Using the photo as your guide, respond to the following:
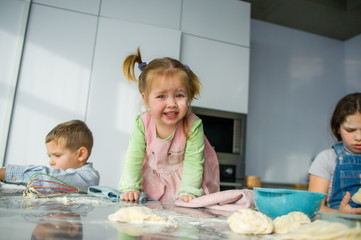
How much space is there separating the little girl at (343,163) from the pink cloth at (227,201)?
0.60m

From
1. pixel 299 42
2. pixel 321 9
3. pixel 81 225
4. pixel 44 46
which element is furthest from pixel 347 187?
pixel 299 42

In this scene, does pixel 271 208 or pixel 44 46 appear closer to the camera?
pixel 271 208

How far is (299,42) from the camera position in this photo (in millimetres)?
3240

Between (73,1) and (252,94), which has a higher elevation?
(73,1)

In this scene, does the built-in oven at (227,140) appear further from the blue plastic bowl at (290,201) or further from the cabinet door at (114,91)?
the blue plastic bowl at (290,201)

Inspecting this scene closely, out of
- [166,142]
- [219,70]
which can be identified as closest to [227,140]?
[219,70]

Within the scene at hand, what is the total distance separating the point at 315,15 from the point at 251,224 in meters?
3.06

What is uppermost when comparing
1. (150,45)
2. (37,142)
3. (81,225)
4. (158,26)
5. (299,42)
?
(299,42)

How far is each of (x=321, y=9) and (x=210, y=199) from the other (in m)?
2.76

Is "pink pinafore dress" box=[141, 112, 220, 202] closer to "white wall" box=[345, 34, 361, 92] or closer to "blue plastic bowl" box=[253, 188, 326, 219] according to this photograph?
"blue plastic bowl" box=[253, 188, 326, 219]

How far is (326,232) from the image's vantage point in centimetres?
30

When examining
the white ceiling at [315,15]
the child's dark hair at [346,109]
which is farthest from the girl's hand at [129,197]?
the white ceiling at [315,15]

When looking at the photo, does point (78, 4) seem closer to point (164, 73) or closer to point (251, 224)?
point (164, 73)

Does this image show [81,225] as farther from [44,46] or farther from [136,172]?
[44,46]
